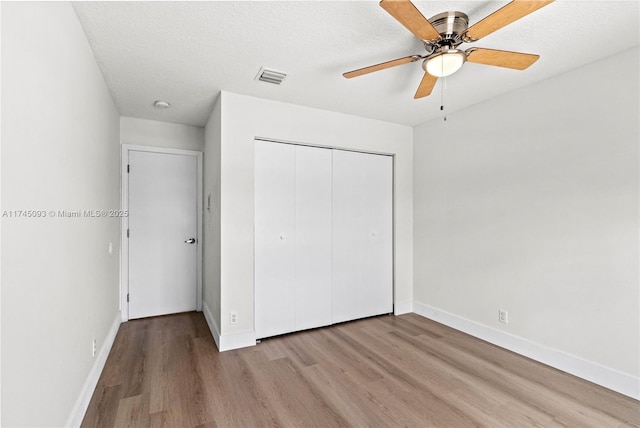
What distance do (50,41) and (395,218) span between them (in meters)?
3.49

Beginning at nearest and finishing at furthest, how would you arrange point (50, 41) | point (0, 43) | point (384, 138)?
point (0, 43) < point (50, 41) < point (384, 138)

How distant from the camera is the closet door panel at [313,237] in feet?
11.2

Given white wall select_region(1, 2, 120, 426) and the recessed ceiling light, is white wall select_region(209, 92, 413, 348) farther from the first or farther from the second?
white wall select_region(1, 2, 120, 426)

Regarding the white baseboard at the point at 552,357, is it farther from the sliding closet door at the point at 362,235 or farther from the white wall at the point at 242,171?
the white wall at the point at 242,171

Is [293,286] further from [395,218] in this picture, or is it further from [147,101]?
[147,101]

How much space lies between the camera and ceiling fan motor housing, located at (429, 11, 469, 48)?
1781 millimetres

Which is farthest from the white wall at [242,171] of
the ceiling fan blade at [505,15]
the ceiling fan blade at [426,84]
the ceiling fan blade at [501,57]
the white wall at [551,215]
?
the ceiling fan blade at [505,15]

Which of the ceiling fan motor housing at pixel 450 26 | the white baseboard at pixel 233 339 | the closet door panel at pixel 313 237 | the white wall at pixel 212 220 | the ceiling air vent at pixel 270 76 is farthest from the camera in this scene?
the closet door panel at pixel 313 237

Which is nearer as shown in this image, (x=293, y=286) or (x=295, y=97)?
(x=295, y=97)

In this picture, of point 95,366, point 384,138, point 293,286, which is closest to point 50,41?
point 95,366

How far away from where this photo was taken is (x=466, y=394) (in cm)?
224

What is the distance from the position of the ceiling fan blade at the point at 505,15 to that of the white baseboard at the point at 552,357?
100 inches

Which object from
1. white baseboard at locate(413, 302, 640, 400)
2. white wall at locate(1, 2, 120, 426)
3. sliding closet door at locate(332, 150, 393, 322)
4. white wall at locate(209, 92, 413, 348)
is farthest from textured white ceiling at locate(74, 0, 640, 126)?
white baseboard at locate(413, 302, 640, 400)

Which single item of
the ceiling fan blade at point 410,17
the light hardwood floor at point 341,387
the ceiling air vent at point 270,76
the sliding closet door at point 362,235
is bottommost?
the light hardwood floor at point 341,387
